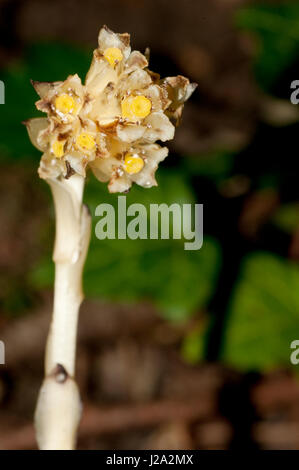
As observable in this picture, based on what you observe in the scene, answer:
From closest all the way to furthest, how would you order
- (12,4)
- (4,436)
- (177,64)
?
(4,436)
(177,64)
(12,4)

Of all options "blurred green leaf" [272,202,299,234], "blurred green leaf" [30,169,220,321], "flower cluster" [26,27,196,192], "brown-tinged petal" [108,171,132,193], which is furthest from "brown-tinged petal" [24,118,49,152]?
"blurred green leaf" [272,202,299,234]

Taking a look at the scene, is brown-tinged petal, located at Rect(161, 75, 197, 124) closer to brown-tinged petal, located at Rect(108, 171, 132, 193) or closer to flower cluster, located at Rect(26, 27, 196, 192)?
flower cluster, located at Rect(26, 27, 196, 192)

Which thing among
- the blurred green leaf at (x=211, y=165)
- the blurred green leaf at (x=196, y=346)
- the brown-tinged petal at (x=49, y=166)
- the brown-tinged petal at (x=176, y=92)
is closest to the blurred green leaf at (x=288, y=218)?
the blurred green leaf at (x=211, y=165)

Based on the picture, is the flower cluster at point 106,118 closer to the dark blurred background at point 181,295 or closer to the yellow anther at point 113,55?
the yellow anther at point 113,55

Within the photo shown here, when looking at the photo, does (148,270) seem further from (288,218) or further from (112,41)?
(112,41)
